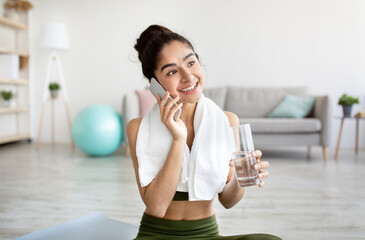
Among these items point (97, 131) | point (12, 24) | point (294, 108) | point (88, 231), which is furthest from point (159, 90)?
point (12, 24)

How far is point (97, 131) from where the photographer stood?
4.14 m

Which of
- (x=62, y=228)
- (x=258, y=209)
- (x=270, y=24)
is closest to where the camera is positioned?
(x=62, y=228)

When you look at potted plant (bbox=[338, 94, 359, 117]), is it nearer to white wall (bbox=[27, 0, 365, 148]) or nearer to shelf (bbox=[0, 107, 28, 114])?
white wall (bbox=[27, 0, 365, 148])

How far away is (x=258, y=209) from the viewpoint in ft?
7.71

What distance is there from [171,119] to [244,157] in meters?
0.24

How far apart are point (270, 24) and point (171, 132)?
4.52m

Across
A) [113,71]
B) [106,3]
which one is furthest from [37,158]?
[106,3]

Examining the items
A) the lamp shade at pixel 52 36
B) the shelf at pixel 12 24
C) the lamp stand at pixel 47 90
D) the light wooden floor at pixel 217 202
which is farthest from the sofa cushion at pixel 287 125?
the shelf at pixel 12 24

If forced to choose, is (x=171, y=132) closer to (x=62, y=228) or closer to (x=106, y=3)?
(x=62, y=228)

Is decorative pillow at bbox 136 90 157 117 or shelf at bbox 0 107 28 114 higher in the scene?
decorative pillow at bbox 136 90 157 117

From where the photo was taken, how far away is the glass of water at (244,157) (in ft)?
3.01

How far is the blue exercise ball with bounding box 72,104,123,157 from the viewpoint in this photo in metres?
4.16

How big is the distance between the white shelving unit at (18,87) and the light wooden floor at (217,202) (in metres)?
1.47

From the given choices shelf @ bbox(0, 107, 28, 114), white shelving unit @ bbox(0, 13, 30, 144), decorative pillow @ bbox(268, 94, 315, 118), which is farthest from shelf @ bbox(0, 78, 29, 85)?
decorative pillow @ bbox(268, 94, 315, 118)
